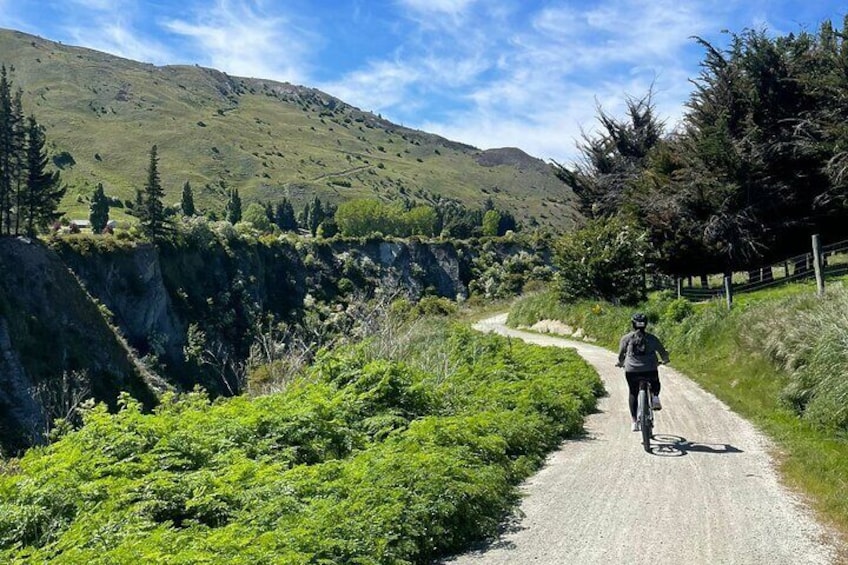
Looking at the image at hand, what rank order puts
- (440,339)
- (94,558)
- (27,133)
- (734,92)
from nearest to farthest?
(94,558), (440,339), (734,92), (27,133)

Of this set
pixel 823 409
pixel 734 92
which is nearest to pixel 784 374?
pixel 823 409

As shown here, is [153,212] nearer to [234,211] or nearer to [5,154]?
[5,154]

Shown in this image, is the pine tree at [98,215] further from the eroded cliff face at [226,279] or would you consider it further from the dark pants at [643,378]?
the dark pants at [643,378]

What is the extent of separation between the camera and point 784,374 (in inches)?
481

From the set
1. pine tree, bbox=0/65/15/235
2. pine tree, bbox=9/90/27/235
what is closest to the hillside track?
pine tree, bbox=0/65/15/235

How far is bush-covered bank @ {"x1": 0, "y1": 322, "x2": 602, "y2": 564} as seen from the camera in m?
5.16

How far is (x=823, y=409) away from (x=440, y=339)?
418 inches

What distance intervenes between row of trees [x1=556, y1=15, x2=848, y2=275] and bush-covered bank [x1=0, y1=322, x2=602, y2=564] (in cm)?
1982

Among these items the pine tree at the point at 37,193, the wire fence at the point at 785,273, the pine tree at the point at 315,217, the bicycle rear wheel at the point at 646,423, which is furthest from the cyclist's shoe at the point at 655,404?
the pine tree at the point at 315,217

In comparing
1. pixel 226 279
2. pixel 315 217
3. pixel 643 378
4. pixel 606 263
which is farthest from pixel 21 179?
pixel 315 217

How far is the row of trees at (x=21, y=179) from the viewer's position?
2331 inches

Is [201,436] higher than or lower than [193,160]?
lower

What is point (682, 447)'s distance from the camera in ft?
31.0

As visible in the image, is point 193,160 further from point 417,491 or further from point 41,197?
point 417,491
